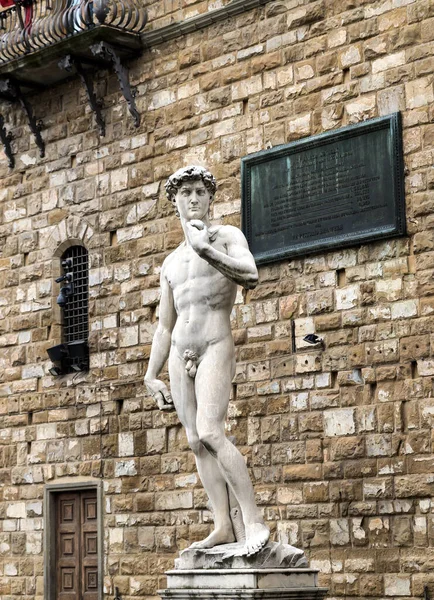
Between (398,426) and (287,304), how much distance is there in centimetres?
188

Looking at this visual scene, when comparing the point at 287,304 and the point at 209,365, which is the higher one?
the point at 287,304

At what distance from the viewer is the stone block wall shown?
13.2 m

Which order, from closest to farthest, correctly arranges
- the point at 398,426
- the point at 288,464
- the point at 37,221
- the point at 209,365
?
the point at 209,365 → the point at 398,426 → the point at 288,464 → the point at 37,221

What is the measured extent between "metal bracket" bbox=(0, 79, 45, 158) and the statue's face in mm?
6859

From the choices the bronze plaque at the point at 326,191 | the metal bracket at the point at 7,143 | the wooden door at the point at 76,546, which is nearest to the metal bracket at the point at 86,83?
the metal bracket at the point at 7,143

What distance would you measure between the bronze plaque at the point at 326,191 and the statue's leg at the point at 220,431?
318 centimetres

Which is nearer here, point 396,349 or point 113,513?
point 396,349

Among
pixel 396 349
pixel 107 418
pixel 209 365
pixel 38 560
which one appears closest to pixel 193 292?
pixel 209 365

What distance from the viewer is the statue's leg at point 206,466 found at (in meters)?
10.8

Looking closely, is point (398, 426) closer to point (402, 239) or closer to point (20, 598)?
Result: point (402, 239)

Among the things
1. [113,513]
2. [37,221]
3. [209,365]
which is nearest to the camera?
[209,365]

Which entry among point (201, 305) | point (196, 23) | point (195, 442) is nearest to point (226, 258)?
point (201, 305)

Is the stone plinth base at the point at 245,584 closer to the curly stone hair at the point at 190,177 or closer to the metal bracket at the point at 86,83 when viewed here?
the curly stone hair at the point at 190,177

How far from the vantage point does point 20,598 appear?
17016mm
